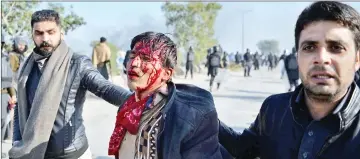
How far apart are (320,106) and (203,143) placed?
0.39m

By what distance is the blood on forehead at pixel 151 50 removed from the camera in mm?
1862

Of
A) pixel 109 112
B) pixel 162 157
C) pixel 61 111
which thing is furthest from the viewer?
pixel 109 112

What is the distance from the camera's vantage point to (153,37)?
1881 millimetres

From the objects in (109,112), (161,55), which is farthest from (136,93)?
(109,112)

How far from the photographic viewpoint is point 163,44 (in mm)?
1880

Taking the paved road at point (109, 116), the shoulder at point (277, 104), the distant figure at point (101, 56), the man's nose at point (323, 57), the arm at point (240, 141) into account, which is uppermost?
the man's nose at point (323, 57)

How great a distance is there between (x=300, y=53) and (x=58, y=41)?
1562 millimetres

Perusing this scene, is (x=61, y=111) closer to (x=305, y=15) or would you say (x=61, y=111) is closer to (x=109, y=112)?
(x=305, y=15)

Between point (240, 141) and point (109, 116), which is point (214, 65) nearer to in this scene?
point (109, 116)

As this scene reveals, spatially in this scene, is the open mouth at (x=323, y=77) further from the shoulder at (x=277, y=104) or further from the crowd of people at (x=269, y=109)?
the shoulder at (x=277, y=104)

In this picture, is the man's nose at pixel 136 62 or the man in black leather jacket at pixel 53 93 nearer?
the man's nose at pixel 136 62

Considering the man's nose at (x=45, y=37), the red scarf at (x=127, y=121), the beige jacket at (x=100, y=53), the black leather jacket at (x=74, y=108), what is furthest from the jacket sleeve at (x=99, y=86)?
the beige jacket at (x=100, y=53)

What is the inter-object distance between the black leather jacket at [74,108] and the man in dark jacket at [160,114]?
0.81 metres

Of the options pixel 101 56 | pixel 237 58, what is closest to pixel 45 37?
pixel 101 56
